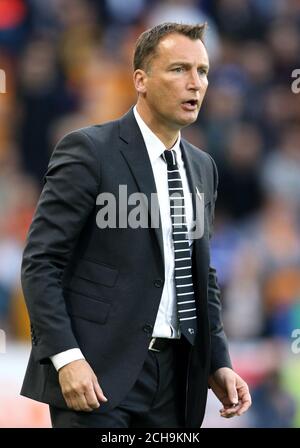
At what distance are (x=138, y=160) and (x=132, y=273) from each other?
0.34m

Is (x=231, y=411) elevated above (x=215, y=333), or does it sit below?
below

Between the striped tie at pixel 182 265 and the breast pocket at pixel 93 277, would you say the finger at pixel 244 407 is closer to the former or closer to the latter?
the striped tie at pixel 182 265

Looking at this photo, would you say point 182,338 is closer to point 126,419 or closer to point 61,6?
point 126,419

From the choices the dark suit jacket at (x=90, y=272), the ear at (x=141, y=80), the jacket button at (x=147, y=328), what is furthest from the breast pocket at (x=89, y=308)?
the ear at (x=141, y=80)

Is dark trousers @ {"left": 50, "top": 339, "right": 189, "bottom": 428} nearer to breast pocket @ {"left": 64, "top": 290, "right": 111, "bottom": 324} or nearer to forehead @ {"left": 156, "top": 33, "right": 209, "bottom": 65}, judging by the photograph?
breast pocket @ {"left": 64, "top": 290, "right": 111, "bottom": 324}

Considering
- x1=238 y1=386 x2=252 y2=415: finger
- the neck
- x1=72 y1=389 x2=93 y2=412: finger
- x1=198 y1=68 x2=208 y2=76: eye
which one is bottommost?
x1=238 y1=386 x2=252 y2=415: finger

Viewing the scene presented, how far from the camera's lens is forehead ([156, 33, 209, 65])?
10.0 ft

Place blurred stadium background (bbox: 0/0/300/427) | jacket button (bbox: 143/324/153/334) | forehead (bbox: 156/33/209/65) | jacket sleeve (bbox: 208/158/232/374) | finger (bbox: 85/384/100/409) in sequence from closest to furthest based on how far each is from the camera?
finger (bbox: 85/384/100/409) → jacket button (bbox: 143/324/153/334) → forehead (bbox: 156/33/209/65) → jacket sleeve (bbox: 208/158/232/374) → blurred stadium background (bbox: 0/0/300/427)

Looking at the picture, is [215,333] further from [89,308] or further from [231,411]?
[89,308]

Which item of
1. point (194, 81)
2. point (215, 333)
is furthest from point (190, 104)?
point (215, 333)

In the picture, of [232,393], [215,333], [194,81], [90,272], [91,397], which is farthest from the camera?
[215,333]

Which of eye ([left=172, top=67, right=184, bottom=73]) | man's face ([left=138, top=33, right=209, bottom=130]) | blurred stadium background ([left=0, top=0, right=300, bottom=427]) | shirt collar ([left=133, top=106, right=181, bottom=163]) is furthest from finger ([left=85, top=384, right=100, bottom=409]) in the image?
blurred stadium background ([left=0, top=0, right=300, bottom=427])

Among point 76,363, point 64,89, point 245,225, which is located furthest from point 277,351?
point 76,363

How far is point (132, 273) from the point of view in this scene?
9.66 ft
